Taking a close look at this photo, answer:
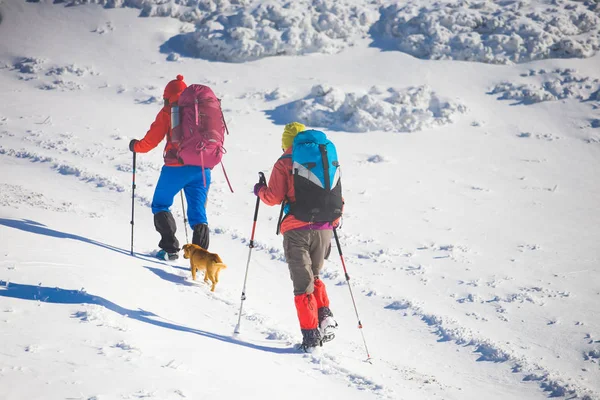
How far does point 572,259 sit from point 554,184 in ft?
12.7

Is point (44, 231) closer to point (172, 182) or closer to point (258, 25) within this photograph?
point (172, 182)

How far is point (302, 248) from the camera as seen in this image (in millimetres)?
4855

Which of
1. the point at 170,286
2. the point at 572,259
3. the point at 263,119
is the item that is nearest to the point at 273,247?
the point at 170,286

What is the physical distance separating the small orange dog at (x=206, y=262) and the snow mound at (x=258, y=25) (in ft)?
42.6

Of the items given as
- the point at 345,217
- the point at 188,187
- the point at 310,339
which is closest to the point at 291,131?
the point at 188,187

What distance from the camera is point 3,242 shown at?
5074mm

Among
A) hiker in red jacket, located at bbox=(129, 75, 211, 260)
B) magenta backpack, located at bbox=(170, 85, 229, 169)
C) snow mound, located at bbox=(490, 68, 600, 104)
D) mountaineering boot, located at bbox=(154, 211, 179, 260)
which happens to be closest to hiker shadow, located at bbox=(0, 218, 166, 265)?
mountaineering boot, located at bbox=(154, 211, 179, 260)

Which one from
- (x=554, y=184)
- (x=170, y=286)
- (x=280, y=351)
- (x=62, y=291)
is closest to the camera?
(x=62, y=291)

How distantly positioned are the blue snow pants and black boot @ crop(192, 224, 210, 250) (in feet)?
0.23

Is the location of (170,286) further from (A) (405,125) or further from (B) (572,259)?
(A) (405,125)

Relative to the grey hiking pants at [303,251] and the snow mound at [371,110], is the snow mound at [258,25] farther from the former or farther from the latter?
the grey hiking pants at [303,251]

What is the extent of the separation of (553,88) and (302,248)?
14.1 m

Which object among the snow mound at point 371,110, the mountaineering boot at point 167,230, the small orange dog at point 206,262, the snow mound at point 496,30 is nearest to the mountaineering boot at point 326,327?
the small orange dog at point 206,262

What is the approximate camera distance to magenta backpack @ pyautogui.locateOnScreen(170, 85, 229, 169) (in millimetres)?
5777
